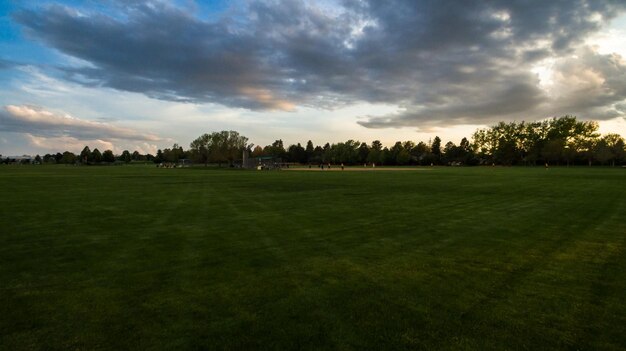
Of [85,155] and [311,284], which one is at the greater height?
[85,155]

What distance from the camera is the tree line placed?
392 ft

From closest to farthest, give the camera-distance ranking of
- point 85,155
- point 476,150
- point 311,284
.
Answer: point 311,284
point 476,150
point 85,155

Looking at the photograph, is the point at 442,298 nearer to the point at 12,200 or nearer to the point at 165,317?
the point at 165,317

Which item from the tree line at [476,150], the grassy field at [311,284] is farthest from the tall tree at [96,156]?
the grassy field at [311,284]

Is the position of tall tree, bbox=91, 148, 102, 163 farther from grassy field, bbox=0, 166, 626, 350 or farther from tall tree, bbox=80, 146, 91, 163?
grassy field, bbox=0, 166, 626, 350

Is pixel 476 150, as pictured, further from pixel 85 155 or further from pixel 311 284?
pixel 85 155

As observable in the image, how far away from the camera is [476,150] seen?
534 ft

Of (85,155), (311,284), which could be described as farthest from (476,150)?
(85,155)

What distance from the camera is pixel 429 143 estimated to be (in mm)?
175375

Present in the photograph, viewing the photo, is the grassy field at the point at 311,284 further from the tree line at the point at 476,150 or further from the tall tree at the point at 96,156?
the tall tree at the point at 96,156

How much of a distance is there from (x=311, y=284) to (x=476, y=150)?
569 feet

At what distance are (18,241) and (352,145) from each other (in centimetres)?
17182

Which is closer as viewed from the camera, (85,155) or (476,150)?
(476,150)

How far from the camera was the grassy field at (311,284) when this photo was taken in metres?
4.73
